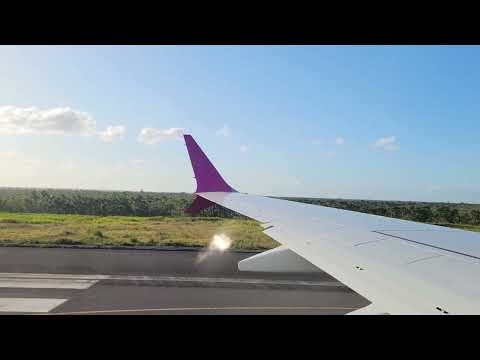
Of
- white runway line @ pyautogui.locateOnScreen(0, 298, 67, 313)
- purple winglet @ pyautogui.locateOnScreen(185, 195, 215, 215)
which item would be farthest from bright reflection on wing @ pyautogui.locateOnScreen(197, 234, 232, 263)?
white runway line @ pyautogui.locateOnScreen(0, 298, 67, 313)

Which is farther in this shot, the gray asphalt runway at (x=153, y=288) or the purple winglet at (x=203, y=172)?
the purple winglet at (x=203, y=172)

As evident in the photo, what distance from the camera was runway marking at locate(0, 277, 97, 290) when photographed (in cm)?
619

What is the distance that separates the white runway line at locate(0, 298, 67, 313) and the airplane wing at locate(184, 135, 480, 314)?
362 cm

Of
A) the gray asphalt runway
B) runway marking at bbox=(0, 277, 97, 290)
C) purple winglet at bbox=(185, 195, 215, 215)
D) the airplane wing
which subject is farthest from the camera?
runway marking at bbox=(0, 277, 97, 290)

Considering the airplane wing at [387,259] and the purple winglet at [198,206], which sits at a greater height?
the purple winglet at [198,206]

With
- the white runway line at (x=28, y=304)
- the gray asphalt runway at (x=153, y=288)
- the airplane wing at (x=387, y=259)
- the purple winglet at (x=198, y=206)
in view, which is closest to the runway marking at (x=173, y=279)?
the gray asphalt runway at (x=153, y=288)

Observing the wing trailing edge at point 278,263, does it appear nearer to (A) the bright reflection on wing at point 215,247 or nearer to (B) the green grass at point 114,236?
(A) the bright reflection on wing at point 215,247

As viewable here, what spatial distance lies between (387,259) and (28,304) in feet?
18.0

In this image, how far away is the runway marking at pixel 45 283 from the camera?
6189 millimetres

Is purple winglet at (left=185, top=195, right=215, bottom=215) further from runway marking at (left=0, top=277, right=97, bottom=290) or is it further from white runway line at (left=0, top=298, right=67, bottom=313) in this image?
runway marking at (left=0, top=277, right=97, bottom=290)

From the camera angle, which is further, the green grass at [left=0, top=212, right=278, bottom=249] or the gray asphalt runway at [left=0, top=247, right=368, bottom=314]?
the green grass at [left=0, top=212, right=278, bottom=249]

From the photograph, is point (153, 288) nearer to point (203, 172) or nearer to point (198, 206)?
point (198, 206)

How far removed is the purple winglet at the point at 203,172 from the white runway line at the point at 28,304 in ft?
10.9
